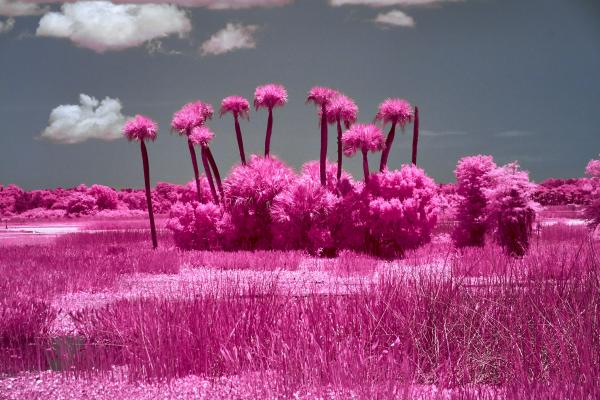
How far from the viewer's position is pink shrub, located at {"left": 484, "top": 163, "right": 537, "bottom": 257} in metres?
15.0

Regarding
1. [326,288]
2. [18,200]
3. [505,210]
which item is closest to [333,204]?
[505,210]

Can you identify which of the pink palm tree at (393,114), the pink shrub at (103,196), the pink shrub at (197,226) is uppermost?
the pink palm tree at (393,114)

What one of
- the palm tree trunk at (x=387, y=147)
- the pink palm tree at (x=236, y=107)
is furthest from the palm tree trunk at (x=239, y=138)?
the palm tree trunk at (x=387, y=147)

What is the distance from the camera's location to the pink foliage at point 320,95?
17844mm

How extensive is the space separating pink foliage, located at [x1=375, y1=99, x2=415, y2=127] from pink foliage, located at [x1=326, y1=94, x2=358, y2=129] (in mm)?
841

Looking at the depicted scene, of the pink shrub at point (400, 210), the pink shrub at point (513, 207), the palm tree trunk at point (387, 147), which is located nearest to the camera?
the pink shrub at point (513, 207)

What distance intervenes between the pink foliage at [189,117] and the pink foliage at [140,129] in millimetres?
792

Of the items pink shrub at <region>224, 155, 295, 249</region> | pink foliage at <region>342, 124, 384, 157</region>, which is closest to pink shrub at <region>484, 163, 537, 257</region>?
pink foliage at <region>342, 124, 384, 157</region>

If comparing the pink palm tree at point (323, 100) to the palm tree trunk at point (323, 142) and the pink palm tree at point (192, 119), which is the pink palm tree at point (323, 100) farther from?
the pink palm tree at point (192, 119)

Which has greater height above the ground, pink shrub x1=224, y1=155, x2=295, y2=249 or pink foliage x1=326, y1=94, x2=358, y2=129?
pink foliage x1=326, y1=94, x2=358, y2=129

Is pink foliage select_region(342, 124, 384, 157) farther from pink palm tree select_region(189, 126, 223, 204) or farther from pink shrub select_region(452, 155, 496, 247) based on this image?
pink palm tree select_region(189, 126, 223, 204)

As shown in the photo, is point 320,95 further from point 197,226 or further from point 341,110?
point 197,226

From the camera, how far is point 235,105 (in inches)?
792

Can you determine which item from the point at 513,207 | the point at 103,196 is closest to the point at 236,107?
the point at 513,207
